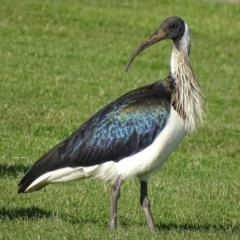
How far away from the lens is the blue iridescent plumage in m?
8.35

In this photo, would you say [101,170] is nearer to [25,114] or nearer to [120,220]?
[120,220]

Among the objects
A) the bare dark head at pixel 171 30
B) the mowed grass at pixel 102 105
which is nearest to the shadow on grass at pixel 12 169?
the mowed grass at pixel 102 105

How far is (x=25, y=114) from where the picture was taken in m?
14.4

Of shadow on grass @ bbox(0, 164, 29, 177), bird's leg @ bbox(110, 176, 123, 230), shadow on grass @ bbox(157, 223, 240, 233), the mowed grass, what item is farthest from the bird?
shadow on grass @ bbox(0, 164, 29, 177)

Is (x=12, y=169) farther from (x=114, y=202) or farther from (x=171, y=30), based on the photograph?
(x=171, y=30)

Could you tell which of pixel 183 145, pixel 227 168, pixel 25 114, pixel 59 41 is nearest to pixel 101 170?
pixel 227 168

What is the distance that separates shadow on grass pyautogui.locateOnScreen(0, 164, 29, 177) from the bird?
2025 millimetres

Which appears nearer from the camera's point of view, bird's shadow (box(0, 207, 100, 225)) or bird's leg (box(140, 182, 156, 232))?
bird's leg (box(140, 182, 156, 232))

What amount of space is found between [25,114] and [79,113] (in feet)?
2.78

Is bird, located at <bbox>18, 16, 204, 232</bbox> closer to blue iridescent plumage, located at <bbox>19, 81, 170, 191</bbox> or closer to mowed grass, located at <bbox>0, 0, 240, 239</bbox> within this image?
blue iridescent plumage, located at <bbox>19, 81, 170, 191</bbox>

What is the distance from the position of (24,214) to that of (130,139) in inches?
49.6

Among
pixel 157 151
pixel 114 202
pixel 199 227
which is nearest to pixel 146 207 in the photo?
pixel 114 202

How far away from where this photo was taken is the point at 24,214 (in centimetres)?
888

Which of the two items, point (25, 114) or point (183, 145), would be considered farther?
point (25, 114)
